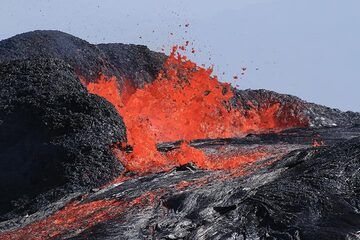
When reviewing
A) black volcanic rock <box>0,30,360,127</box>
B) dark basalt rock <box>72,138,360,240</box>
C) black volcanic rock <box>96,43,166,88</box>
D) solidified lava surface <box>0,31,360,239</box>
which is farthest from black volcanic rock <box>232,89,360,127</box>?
dark basalt rock <box>72,138,360,240</box>

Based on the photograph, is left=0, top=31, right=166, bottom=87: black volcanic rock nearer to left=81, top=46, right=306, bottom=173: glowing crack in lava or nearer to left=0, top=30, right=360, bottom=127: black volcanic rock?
left=0, top=30, right=360, bottom=127: black volcanic rock

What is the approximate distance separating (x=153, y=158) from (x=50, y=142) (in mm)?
3409

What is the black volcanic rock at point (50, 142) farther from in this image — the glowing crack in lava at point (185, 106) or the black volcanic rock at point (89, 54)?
the black volcanic rock at point (89, 54)

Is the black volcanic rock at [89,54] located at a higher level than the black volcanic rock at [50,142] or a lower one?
higher

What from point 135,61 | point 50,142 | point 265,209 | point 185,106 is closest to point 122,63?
point 135,61

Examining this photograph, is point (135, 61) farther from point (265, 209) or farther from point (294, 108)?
point (265, 209)

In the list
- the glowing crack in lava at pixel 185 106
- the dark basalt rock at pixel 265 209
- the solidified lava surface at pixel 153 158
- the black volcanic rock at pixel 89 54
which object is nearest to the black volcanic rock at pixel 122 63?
the black volcanic rock at pixel 89 54

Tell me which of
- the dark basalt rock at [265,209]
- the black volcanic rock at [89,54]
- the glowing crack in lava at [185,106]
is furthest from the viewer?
the black volcanic rock at [89,54]

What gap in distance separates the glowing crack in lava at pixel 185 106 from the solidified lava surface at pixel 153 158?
0.30ft

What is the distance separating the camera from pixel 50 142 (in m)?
17.3

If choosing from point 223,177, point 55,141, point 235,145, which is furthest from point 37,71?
point 223,177

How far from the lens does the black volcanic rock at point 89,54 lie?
1248 inches

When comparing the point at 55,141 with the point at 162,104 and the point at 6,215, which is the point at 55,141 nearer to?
the point at 6,215

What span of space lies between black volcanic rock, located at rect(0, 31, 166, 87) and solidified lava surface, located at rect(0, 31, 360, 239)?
10 centimetres
